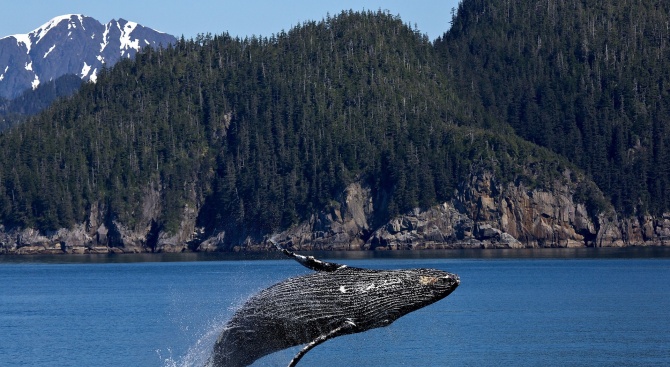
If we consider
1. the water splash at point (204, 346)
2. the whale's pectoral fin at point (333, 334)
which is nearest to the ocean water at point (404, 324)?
the water splash at point (204, 346)

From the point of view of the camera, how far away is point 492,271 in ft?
463

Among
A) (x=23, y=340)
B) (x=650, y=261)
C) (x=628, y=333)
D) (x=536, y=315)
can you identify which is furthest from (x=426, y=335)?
(x=650, y=261)

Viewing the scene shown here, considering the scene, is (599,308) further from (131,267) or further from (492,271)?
(131,267)

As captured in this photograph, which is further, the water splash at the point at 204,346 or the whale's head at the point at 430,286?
the water splash at the point at 204,346

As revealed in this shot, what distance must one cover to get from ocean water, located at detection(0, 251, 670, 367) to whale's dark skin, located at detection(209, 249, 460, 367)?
39.2 inches

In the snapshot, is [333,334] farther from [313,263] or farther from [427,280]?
[427,280]

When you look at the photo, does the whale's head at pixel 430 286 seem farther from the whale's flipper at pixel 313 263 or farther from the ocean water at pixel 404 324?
the ocean water at pixel 404 324

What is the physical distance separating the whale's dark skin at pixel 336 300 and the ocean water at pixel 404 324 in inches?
39.2

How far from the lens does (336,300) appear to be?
54.8 ft

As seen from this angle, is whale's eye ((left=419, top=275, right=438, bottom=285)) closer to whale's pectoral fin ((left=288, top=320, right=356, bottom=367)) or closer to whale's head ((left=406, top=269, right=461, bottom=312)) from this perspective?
whale's head ((left=406, top=269, right=461, bottom=312))

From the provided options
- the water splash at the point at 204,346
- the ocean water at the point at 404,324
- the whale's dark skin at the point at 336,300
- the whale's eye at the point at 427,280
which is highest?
the whale's eye at the point at 427,280

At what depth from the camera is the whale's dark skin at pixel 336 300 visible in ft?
53.9

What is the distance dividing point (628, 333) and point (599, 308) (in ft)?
60.7

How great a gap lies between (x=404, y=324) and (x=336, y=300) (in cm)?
5222
